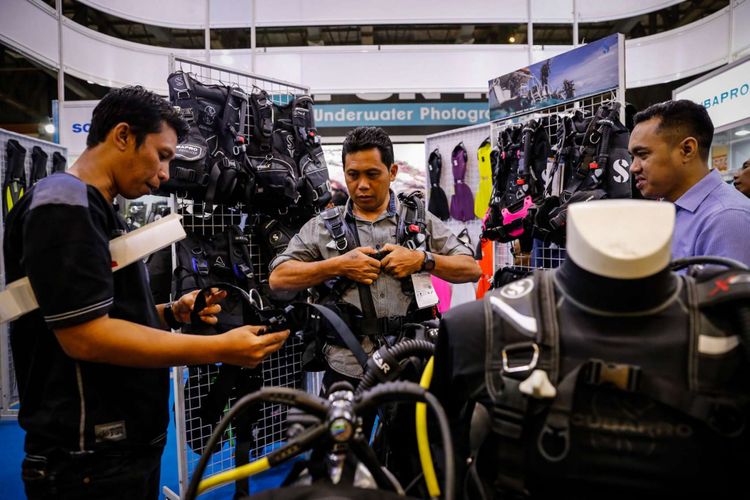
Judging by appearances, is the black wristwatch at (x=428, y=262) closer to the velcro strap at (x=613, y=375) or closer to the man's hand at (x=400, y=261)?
the man's hand at (x=400, y=261)

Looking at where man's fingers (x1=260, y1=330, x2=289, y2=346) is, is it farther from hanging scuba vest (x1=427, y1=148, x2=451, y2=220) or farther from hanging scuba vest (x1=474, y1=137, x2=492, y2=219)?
hanging scuba vest (x1=427, y1=148, x2=451, y2=220)

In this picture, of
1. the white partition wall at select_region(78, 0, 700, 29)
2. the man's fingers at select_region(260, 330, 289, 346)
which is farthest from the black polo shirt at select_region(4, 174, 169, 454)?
the white partition wall at select_region(78, 0, 700, 29)

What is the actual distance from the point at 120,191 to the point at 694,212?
2194 mm

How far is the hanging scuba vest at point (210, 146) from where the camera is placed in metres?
2.62

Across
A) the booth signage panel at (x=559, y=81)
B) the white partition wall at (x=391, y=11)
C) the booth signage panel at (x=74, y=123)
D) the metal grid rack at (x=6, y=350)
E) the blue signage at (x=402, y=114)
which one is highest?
the white partition wall at (x=391, y=11)

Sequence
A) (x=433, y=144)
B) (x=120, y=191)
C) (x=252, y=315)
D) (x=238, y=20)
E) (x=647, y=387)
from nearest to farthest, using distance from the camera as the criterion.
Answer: (x=647, y=387), (x=120, y=191), (x=252, y=315), (x=433, y=144), (x=238, y=20)

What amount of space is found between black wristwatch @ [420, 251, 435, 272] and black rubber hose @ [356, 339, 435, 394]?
0.82m

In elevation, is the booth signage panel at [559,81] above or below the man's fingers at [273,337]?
above

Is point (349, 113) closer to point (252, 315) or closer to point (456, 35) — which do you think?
point (456, 35)

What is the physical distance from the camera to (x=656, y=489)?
2.60 feet

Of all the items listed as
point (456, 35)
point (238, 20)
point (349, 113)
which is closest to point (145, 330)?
point (349, 113)

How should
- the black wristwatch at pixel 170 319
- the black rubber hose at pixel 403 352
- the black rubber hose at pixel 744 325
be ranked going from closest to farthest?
the black rubber hose at pixel 744 325
the black rubber hose at pixel 403 352
the black wristwatch at pixel 170 319

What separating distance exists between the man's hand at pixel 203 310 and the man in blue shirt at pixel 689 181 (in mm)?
1882

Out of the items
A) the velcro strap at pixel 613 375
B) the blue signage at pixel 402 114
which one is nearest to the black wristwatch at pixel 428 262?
the velcro strap at pixel 613 375
